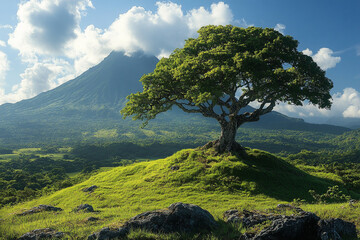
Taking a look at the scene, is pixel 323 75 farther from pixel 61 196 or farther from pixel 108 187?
pixel 61 196

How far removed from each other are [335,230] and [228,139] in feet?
68.4

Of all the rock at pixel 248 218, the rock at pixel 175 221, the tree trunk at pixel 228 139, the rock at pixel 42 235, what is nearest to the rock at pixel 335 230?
A: the rock at pixel 248 218

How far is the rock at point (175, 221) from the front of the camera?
7.34 metres

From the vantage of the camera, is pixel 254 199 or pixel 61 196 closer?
pixel 254 199

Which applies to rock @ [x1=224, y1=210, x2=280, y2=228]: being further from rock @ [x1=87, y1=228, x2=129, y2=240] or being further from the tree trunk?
the tree trunk

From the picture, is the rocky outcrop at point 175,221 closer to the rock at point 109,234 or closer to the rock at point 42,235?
the rock at point 109,234

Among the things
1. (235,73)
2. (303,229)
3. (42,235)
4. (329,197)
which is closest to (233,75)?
(235,73)

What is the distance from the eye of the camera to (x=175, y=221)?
7.57 metres

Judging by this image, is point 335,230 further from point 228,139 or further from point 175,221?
point 228,139

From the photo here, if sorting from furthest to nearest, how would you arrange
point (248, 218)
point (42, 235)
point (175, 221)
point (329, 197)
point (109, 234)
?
1. point (329, 197)
2. point (248, 218)
3. point (175, 221)
4. point (42, 235)
5. point (109, 234)

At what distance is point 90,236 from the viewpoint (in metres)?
6.82

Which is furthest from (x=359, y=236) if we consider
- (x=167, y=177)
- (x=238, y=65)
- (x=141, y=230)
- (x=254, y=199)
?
(x=167, y=177)

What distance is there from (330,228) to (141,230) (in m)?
5.71

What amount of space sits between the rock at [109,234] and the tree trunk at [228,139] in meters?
21.4
